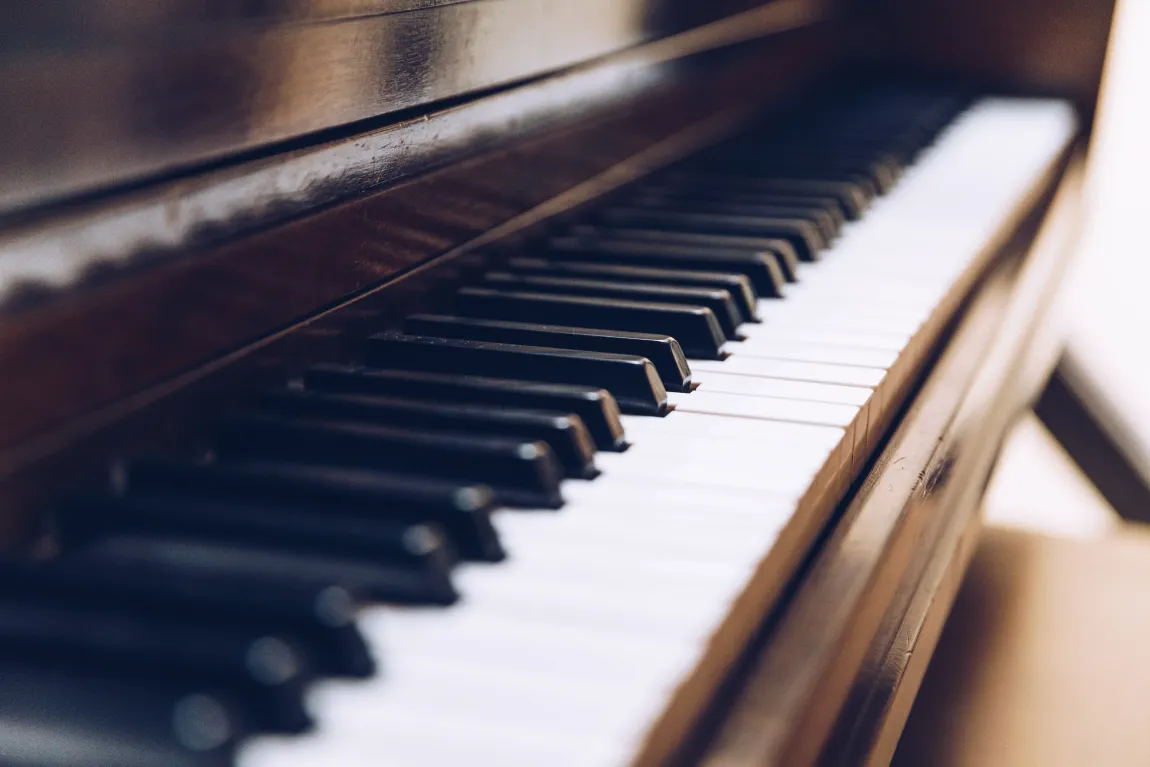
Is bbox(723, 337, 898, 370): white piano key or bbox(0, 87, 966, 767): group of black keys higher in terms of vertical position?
bbox(0, 87, 966, 767): group of black keys

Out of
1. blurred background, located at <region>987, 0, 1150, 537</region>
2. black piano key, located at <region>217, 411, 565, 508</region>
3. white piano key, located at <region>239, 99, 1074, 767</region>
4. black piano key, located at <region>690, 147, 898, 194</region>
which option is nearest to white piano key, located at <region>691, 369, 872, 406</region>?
white piano key, located at <region>239, 99, 1074, 767</region>

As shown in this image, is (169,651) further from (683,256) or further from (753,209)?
(753,209)

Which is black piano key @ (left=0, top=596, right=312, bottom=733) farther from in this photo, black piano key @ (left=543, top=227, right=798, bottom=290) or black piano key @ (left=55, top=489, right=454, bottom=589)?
black piano key @ (left=543, top=227, right=798, bottom=290)

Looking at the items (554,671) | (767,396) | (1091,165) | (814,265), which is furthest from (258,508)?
(1091,165)

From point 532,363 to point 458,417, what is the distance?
149mm

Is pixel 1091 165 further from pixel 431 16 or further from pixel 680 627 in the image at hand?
pixel 680 627

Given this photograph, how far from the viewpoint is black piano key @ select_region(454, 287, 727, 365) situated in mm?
1110

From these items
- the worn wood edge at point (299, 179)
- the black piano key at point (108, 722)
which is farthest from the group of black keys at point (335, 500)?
the worn wood edge at point (299, 179)

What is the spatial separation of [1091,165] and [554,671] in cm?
252

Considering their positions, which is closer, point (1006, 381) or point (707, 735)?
point (707, 735)

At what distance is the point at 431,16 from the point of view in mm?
1129

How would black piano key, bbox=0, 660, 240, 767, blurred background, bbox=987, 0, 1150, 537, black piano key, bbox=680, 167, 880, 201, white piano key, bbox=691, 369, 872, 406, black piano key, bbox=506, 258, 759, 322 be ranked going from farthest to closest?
blurred background, bbox=987, 0, 1150, 537 < black piano key, bbox=680, 167, 880, 201 < black piano key, bbox=506, 258, 759, 322 < white piano key, bbox=691, 369, 872, 406 < black piano key, bbox=0, 660, 240, 767

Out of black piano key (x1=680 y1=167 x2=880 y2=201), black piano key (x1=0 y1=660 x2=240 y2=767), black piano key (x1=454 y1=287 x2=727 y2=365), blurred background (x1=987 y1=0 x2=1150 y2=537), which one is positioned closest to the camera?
black piano key (x1=0 y1=660 x2=240 y2=767)

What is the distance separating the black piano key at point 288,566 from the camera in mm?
628
